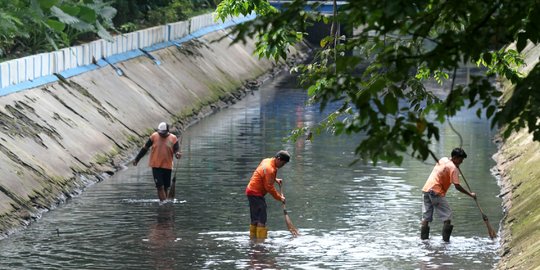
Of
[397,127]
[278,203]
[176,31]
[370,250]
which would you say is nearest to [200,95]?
[176,31]

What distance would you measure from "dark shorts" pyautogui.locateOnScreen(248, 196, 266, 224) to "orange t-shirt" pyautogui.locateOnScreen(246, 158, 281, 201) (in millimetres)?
86

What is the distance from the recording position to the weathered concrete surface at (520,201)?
2025 cm

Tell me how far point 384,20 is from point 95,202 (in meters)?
17.2

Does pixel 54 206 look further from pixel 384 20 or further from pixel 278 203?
pixel 384 20

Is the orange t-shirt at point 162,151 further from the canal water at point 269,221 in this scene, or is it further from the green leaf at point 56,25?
the green leaf at point 56,25

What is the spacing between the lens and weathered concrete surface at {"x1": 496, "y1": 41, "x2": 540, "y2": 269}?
66.4 feet

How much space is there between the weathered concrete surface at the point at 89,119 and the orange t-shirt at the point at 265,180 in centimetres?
208

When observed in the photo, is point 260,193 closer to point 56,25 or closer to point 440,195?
point 440,195

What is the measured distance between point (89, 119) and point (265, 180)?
1298 centimetres

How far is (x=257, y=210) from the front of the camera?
23.1 metres

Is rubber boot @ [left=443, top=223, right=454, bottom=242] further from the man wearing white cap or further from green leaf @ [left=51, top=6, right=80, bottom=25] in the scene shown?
green leaf @ [left=51, top=6, right=80, bottom=25]

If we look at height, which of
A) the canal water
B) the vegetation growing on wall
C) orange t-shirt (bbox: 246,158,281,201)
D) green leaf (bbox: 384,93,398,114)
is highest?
green leaf (bbox: 384,93,398,114)

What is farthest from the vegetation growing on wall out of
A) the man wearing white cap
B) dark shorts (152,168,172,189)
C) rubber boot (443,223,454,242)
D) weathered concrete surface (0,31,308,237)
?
rubber boot (443,223,454,242)

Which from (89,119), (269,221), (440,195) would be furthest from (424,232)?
(89,119)
